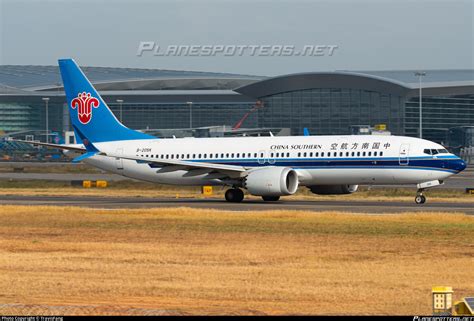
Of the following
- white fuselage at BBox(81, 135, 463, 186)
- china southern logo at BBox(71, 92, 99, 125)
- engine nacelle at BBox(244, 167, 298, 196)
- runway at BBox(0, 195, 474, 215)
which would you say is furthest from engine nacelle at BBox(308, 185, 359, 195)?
china southern logo at BBox(71, 92, 99, 125)

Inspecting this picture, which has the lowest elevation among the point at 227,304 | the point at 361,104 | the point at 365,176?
the point at 227,304

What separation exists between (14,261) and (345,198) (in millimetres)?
33873

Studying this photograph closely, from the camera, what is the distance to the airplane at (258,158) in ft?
162

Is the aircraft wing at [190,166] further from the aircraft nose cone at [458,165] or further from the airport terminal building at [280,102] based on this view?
the airport terminal building at [280,102]

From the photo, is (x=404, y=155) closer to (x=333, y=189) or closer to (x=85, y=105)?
(x=333, y=189)

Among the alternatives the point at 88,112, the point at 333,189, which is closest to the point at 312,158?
the point at 333,189

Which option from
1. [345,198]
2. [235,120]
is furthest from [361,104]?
[345,198]

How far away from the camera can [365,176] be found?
164 ft

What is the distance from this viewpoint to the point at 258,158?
52.6m

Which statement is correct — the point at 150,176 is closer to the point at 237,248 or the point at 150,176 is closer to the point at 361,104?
the point at 237,248

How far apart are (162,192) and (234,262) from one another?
42249 millimetres

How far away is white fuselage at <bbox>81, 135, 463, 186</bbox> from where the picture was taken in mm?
49281

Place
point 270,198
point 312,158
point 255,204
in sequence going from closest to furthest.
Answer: point 255,204 → point 312,158 → point 270,198

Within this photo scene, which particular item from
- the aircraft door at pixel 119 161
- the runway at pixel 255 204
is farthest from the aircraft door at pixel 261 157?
the aircraft door at pixel 119 161
